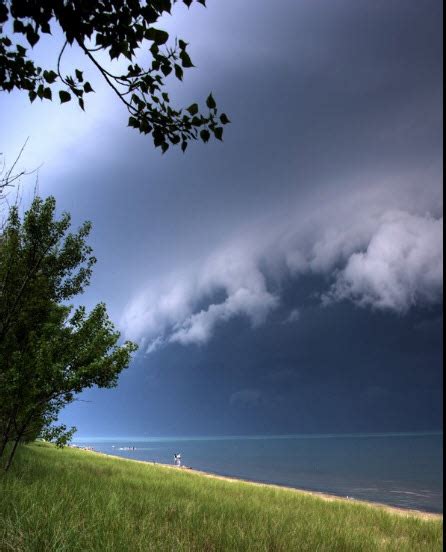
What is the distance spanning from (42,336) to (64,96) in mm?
9256

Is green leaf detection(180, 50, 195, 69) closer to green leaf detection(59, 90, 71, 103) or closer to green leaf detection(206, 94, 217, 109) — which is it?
green leaf detection(206, 94, 217, 109)

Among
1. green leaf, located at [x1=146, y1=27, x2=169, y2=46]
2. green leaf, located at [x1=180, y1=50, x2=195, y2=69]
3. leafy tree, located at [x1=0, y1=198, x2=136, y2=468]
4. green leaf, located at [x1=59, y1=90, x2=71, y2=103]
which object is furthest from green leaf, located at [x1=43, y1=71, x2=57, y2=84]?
leafy tree, located at [x1=0, y1=198, x2=136, y2=468]

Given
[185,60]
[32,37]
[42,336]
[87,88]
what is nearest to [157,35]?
[185,60]

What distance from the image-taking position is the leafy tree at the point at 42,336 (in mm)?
11859

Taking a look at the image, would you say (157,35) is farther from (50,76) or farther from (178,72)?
(50,76)

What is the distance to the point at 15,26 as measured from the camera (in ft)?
12.6

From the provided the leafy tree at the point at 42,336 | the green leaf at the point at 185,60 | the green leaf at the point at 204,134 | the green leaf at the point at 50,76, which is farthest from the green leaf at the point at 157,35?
the leafy tree at the point at 42,336

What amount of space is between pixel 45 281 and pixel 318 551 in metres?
10.6

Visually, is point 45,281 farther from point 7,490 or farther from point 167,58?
point 167,58

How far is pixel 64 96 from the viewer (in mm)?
4180

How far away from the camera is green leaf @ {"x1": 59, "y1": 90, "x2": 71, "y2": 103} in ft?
13.6

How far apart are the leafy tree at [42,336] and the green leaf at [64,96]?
810 centimetres

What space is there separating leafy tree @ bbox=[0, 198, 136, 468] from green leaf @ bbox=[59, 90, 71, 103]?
810 centimetres

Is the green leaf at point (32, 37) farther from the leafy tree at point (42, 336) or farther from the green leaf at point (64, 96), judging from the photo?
the leafy tree at point (42, 336)
